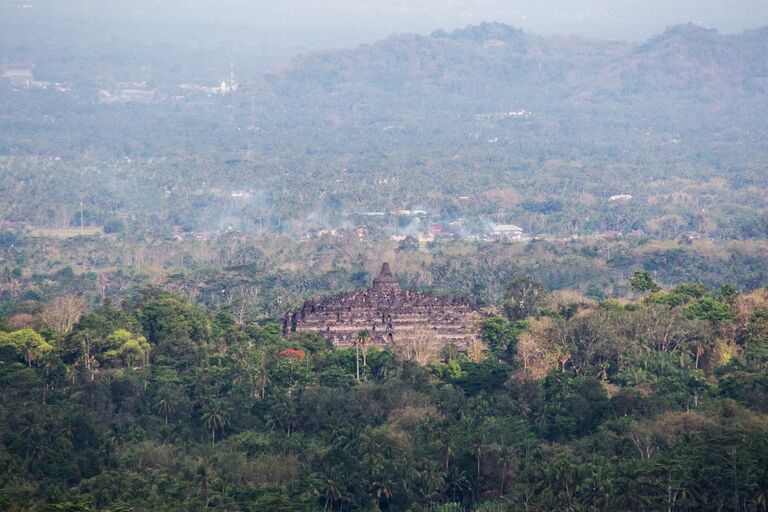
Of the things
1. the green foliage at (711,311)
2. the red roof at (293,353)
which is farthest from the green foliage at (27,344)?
the green foliage at (711,311)

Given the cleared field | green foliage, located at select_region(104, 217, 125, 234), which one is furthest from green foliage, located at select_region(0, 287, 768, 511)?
green foliage, located at select_region(104, 217, 125, 234)

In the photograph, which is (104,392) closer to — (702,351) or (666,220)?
(702,351)

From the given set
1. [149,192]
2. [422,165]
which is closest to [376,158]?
[422,165]

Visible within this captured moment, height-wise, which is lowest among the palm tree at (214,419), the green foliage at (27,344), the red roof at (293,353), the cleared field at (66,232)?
the cleared field at (66,232)

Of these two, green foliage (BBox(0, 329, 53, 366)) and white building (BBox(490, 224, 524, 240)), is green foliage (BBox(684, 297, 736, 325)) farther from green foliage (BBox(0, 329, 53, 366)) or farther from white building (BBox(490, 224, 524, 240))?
white building (BBox(490, 224, 524, 240))

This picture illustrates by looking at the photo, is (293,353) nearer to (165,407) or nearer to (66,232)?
(165,407)

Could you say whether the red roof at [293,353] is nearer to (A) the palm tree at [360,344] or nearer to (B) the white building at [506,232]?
(A) the palm tree at [360,344]
